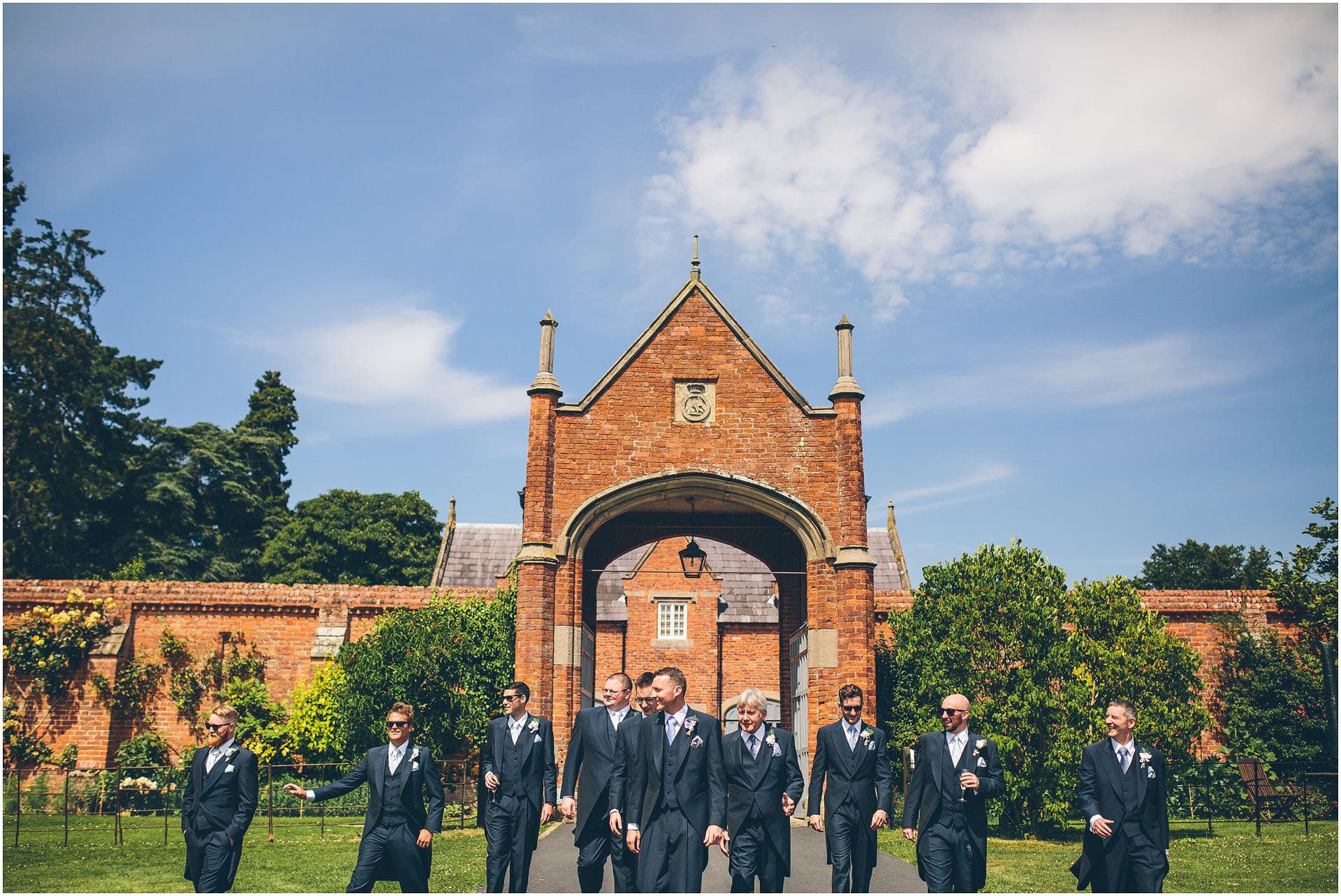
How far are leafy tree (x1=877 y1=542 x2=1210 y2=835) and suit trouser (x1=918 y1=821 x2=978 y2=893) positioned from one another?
29.6 ft

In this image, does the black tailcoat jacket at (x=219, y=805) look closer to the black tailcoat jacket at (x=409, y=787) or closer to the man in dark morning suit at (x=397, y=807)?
the man in dark morning suit at (x=397, y=807)

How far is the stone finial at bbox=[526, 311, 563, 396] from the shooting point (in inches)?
627

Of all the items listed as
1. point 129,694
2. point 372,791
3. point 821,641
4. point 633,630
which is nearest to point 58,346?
point 129,694

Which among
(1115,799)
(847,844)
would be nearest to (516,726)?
(847,844)

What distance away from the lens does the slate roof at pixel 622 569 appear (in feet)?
105

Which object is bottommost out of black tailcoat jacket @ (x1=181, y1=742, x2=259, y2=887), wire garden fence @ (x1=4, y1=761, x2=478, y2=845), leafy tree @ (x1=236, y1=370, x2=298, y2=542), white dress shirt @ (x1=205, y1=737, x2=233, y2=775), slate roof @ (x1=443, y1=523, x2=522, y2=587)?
wire garden fence @ (x1=4, y1=761, x2=478, y2=845)

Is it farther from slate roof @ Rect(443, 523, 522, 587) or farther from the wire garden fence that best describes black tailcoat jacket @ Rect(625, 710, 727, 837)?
slate roof @ Rect(443, 523, 522, 587)

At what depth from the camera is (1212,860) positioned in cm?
1264

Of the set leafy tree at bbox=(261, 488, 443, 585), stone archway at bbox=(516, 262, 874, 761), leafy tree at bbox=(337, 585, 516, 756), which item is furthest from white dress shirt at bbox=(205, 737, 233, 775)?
leafy tree at bbox=(261, 488, 443, 585)

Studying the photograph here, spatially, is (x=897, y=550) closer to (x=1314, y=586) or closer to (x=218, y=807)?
(x=1314, y=586)

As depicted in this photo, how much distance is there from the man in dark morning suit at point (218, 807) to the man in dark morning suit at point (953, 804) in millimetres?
5096

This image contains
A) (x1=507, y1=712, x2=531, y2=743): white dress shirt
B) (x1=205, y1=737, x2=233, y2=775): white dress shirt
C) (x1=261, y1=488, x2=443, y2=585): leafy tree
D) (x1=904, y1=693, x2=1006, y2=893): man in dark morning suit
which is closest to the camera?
(x1=904, y1=693, x2=1006, y2=893): man in dark morning suit

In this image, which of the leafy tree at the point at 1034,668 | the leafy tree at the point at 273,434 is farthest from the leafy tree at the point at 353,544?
the leafy tree at the point at 1034,668

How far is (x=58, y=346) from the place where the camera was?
92.6 feet
